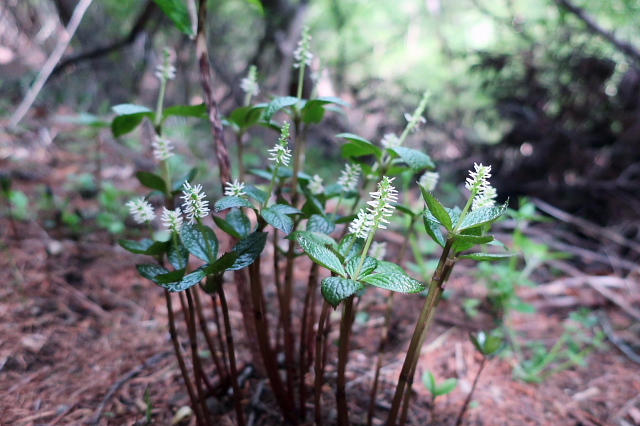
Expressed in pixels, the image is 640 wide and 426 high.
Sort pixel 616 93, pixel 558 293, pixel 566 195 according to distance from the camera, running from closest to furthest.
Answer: pixel 558 293
pixel 616 93
pixel 566 195

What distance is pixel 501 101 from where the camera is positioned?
318 cm

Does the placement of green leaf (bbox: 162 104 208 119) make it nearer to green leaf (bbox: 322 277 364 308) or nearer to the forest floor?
green leaf (bbox: 322 277 364 308)

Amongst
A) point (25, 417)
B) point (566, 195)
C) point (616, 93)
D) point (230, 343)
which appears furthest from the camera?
point (566, 195)

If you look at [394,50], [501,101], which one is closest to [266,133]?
[394,50]

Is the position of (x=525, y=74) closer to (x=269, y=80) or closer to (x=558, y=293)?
(x=558, y=293)

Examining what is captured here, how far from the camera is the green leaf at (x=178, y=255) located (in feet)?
2.77

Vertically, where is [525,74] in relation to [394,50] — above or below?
below

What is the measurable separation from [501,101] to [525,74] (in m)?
0.26

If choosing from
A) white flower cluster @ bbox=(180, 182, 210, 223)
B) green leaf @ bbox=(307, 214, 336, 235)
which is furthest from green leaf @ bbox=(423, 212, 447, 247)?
white flower cluster @ bbox=(180, 182, 210, 223)

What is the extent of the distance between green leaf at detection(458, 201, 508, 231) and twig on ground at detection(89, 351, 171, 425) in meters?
1.18

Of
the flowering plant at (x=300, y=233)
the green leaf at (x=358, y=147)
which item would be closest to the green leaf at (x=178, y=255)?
the flowering plant at (x=300, y=233)

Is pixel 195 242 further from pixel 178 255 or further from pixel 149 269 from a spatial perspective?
pixel 149 269

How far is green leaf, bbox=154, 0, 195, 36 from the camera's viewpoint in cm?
100

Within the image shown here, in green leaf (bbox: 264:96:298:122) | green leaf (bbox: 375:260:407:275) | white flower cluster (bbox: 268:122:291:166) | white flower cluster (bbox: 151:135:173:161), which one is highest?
green leaf (bbox: 264:96:298:122)
